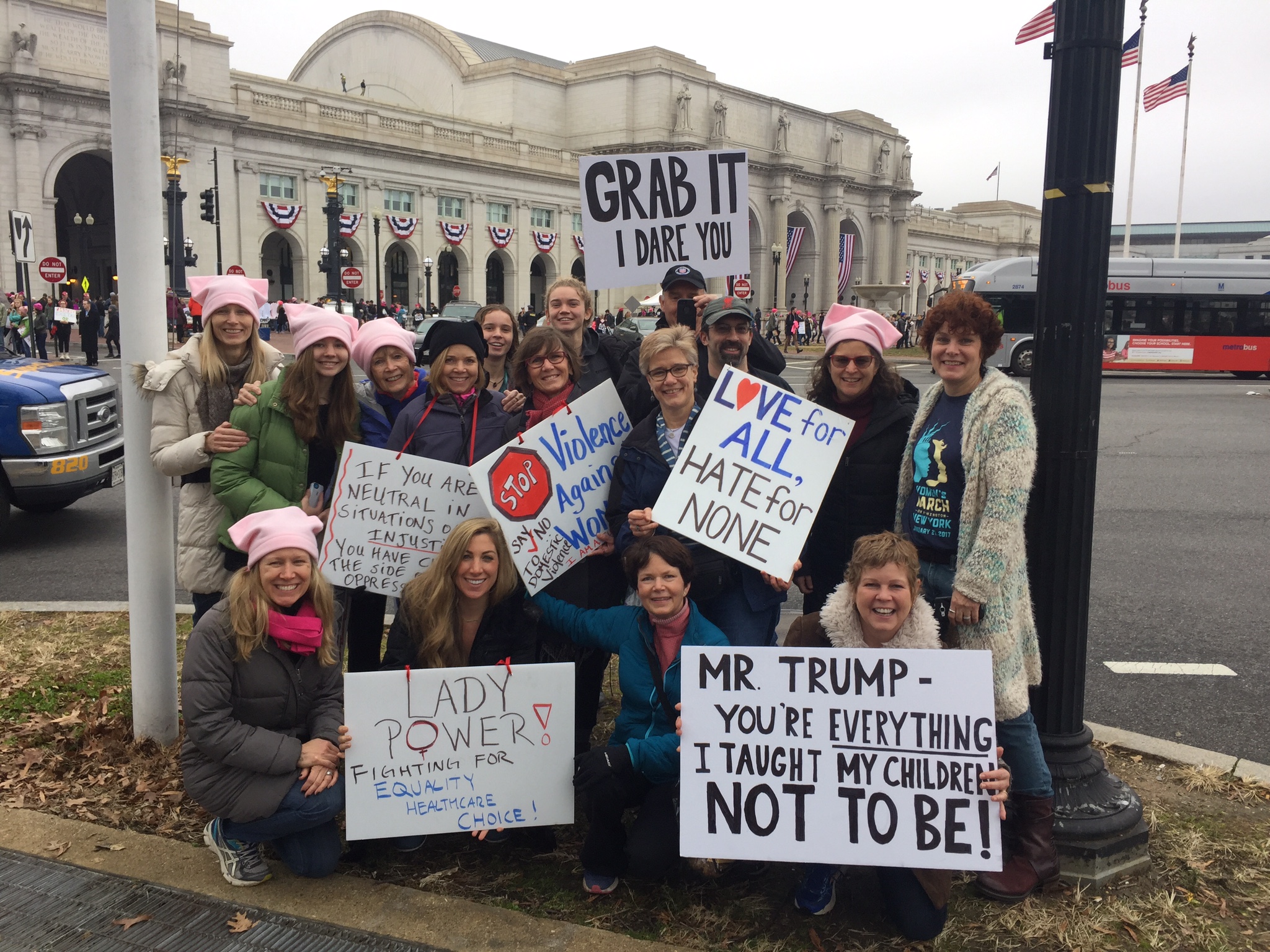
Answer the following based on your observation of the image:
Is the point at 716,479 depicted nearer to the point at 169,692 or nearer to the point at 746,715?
the point at 746,715

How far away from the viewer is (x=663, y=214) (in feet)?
18.6

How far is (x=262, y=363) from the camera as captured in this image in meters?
4.39

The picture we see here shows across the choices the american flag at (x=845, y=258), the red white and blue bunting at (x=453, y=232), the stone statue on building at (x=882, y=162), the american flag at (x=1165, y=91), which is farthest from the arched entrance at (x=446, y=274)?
the stone statue on building at (x=882, y=162)

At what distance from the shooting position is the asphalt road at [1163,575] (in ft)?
17.5

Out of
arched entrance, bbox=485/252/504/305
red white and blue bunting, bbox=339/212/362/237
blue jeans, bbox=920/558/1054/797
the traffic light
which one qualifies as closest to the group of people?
blue jeans, bbox=920/558/1054/797

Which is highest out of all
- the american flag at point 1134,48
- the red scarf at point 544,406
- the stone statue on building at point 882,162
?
the stone statue on building at point 882,162

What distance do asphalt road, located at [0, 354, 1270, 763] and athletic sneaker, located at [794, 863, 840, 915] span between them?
2.39 meters

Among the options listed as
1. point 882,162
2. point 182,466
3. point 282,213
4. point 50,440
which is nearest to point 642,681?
point 182,466

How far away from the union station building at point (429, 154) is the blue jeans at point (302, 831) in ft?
107

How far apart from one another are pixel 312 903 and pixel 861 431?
101 inches

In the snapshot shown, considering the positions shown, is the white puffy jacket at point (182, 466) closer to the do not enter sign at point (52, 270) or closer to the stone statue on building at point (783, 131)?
the do not enter sign at point (52, 270)

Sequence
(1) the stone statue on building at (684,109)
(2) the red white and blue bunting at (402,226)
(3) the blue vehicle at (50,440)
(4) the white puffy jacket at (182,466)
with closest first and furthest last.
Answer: (4) the white puffy jacket at (182,466) → (3) the blue vehicle at (50,440) → (2) the red white and blue bunting at (402,226) → (1) the stone statue on building at (684,109)

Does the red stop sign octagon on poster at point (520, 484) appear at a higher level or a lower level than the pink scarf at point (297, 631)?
higher

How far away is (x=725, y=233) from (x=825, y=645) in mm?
2777
